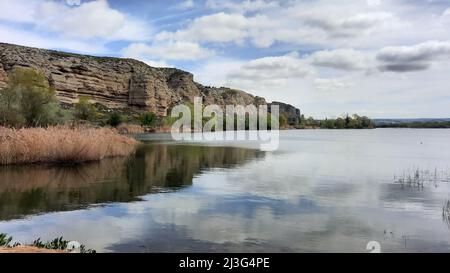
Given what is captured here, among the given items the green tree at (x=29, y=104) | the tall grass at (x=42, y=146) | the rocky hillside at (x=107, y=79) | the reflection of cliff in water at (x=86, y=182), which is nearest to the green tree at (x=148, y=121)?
the rocky hillside at (x=107, y=79)

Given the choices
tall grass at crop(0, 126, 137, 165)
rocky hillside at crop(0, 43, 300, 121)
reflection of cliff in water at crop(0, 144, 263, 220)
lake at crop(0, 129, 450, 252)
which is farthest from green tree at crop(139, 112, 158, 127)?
lake at crop(0, 129, 450, 252)

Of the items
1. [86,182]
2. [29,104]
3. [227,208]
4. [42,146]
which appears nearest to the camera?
[227,208]

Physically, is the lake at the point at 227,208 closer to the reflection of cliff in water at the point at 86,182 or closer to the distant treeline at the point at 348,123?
the reflection of cliff in water at the point at 86,182

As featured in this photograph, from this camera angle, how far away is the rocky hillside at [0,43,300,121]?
104312 millimetres

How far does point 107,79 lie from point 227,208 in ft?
381

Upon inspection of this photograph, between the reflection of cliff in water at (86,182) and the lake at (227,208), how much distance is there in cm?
4

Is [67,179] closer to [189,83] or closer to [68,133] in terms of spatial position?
[68,133]

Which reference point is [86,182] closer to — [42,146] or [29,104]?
[42,146]

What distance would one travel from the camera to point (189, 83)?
14775 centimetres

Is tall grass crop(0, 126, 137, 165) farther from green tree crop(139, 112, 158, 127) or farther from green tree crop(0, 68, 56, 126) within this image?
green tree crop(139, 112, 158, 127)

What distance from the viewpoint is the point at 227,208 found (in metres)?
12.5

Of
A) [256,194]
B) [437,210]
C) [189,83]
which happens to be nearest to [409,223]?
[437,210]

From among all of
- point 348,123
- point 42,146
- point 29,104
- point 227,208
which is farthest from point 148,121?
point 348,123
